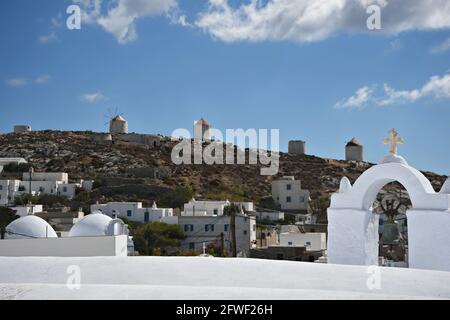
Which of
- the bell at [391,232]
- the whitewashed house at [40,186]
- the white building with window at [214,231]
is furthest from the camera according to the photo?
the whitewashed house at [40,186]

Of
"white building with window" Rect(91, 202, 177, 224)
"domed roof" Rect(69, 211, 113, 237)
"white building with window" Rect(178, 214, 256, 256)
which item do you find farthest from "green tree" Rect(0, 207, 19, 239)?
"domed roof" Rect(69, 211, 113, 237)

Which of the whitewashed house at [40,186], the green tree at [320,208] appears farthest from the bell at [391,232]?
the whitewashed house at [40,186]

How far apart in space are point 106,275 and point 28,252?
17.1 feet

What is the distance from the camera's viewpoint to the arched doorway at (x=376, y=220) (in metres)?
7.06

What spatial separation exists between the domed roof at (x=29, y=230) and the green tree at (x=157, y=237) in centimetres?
1372

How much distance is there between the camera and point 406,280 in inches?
227

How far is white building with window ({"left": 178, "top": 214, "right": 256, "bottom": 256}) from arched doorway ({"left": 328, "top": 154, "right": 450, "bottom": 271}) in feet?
82.5

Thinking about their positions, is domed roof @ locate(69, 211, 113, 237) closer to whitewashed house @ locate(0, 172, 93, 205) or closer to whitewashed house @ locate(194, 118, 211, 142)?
whitewashed house @ locate(0, 172, 93, 205)

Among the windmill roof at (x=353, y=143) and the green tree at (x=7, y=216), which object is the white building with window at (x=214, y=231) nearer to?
the green tree at (x=7, y=216)

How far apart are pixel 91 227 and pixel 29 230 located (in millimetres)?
1911

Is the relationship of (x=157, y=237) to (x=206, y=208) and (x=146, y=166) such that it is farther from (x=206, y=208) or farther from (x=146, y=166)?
(x=146, y=166)

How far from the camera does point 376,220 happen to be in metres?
7.89
